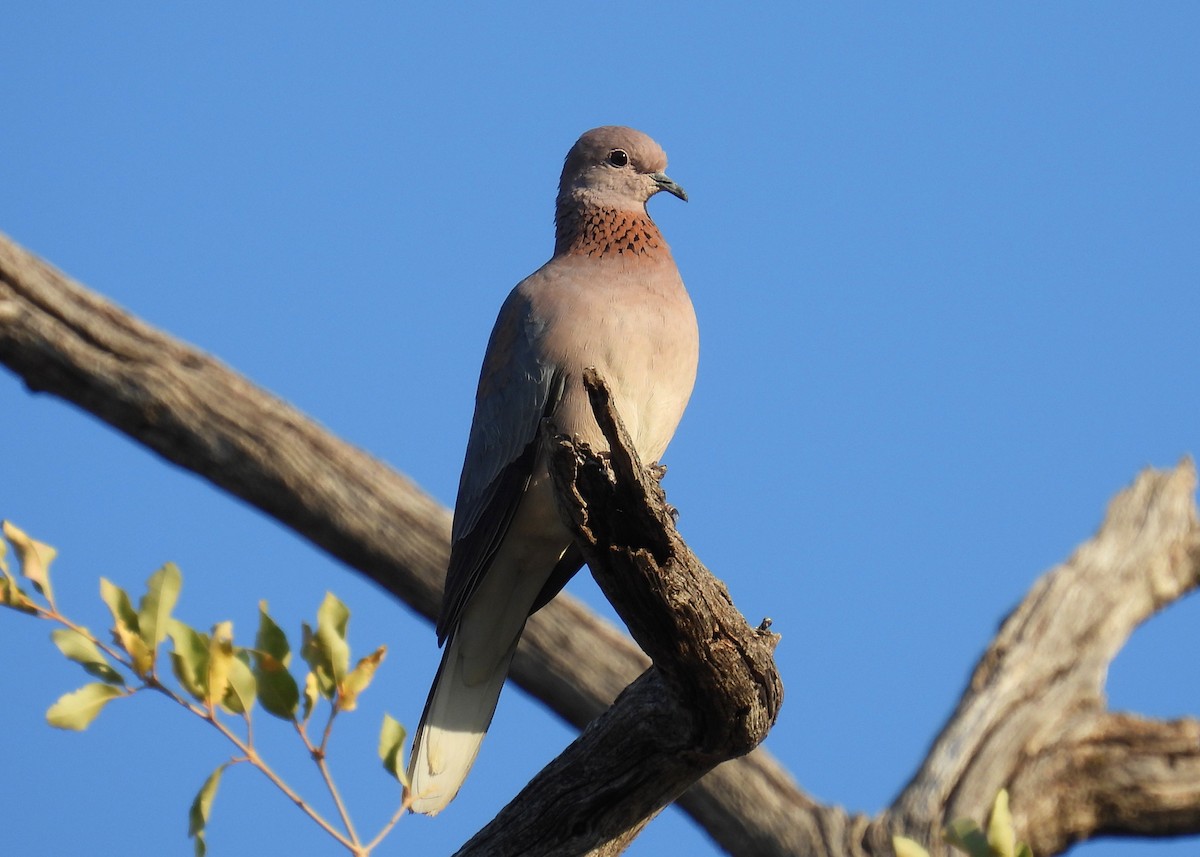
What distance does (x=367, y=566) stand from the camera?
5926mm

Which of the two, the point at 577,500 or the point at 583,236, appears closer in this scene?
the point at 577,500

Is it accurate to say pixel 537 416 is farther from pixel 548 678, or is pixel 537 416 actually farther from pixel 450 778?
pixel 548 678

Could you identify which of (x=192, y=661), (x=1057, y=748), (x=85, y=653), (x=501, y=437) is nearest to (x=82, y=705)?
(x=85, y=653)

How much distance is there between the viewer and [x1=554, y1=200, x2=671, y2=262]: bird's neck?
14.1ft

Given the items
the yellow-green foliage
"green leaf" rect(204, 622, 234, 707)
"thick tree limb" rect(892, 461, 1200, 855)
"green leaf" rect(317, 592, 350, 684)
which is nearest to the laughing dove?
"green leaf" rect(317, 592, 350, 684)

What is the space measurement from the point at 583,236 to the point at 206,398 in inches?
84.3

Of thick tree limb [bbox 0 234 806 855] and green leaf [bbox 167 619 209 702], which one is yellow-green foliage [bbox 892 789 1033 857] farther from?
thick tree limb [bbox 0 234 806 855]

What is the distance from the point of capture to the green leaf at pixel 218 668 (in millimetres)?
3137

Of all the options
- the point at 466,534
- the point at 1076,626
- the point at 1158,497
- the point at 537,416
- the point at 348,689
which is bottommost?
the point at 348,689

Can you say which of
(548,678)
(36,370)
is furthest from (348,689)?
(36,370)

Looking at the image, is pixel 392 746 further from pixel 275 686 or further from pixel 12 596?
pixel 12 596

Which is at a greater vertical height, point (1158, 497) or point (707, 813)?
point (1158, 497)

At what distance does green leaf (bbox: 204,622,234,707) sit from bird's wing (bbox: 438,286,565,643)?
3.59 ft

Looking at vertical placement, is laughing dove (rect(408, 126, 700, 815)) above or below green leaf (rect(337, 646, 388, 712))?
above
